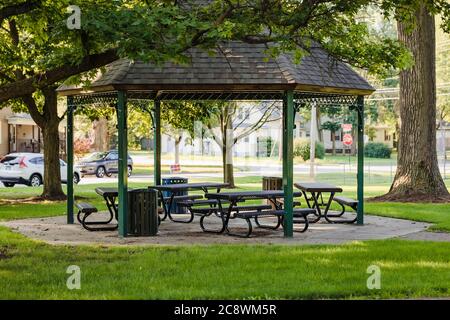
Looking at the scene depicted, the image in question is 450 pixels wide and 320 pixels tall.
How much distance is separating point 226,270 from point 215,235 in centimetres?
461

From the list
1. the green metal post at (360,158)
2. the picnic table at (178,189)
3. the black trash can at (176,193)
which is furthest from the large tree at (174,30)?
the black trash can at (176,193)

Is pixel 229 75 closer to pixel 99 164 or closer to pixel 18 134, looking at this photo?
pixel 99 164

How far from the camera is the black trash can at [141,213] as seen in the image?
15.4 meters

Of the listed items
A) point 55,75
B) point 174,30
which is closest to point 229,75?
point 55,75

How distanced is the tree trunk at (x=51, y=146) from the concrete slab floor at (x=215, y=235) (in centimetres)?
688

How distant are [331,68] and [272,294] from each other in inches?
309

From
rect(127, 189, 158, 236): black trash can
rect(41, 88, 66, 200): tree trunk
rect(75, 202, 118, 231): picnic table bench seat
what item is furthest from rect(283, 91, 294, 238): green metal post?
rect(41, 88, 66, 200): tree trunk

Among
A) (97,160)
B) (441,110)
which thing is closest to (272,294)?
(97,160)

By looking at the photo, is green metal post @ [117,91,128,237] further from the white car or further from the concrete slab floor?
the white car

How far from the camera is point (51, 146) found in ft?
82.2

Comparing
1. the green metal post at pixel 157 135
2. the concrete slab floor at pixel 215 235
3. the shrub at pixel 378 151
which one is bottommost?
the concrete slab floor at pixel 215 235

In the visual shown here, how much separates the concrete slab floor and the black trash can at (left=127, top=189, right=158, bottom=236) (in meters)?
0.30

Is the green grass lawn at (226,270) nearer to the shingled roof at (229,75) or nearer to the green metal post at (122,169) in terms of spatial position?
the green metal post at (122,169)
